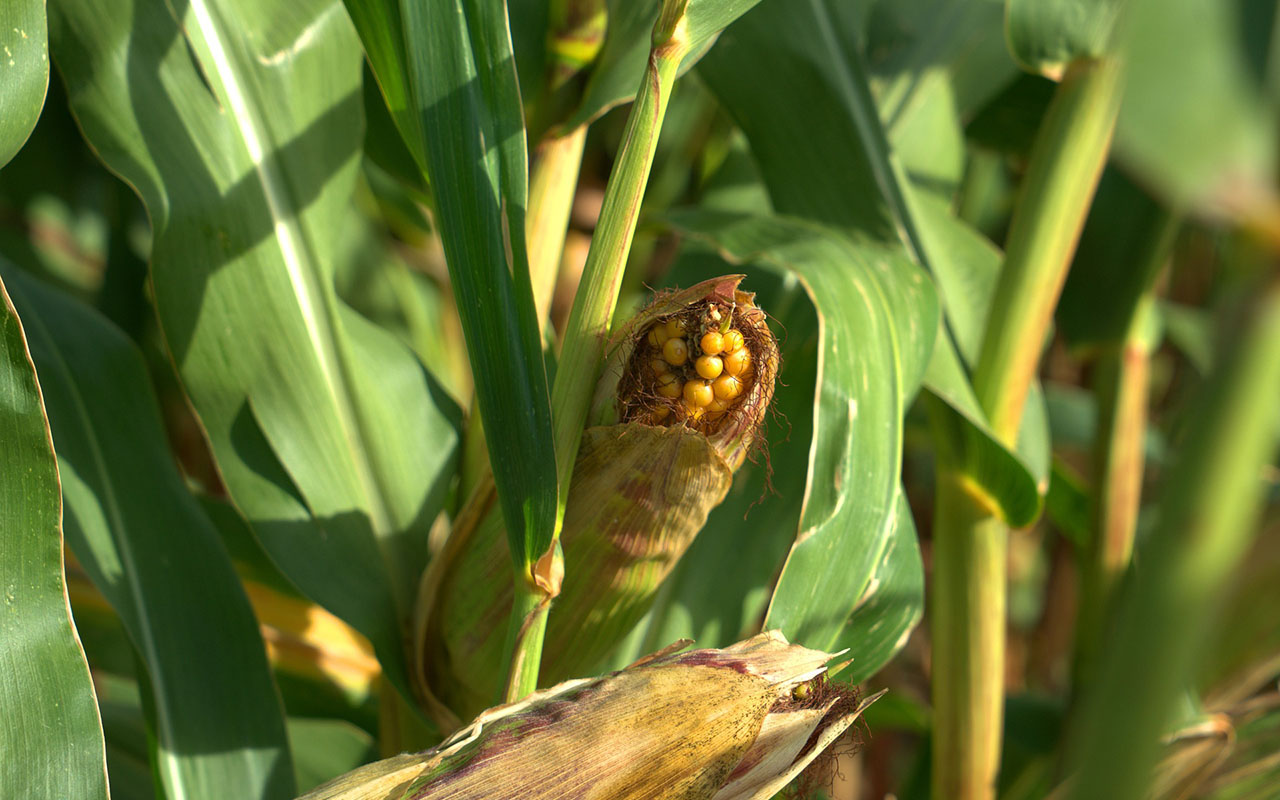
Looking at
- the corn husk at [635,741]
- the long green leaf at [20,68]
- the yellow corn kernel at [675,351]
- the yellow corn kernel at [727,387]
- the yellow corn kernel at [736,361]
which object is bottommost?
the corn husk at [635,741]

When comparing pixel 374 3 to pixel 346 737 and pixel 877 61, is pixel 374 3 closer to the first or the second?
pixel 877 61

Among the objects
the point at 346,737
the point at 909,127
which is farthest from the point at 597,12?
the point at 346,737

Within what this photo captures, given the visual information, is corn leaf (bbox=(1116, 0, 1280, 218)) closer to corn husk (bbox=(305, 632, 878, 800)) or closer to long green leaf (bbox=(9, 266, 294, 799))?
corn husk (bbox=(305, 632, 878, 800))

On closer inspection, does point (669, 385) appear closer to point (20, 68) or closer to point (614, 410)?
point (614, 410)

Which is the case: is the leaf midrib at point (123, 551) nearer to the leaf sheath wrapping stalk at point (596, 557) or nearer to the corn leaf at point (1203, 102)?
the leaf sheath wrapping stalk at point (596, 557)

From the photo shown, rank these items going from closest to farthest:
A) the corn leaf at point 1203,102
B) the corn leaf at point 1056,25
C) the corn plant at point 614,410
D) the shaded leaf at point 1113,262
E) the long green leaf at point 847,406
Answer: the corn leaf at point 1203,102 < the corn plant at point 614,410 < the long green leaf at point 847,406 < the corn leaf at point 1056,25 < the shaded leaf at point 1113,262

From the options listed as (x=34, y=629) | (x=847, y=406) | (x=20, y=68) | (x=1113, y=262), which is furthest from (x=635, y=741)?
(x=1113, y=262)

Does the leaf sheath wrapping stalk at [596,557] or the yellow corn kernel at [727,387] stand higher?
the yellow corn kernel at [727,387]

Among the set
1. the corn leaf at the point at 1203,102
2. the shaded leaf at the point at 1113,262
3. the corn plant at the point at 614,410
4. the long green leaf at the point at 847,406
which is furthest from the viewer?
the shaded leaf at the point at 1113,262

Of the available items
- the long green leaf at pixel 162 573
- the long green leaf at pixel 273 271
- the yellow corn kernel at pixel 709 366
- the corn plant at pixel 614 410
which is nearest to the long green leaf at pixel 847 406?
the corn plant at pixel 614 410
